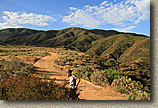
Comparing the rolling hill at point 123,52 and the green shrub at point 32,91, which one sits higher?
the rolling hill at point 123,52

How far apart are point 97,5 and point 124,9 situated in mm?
1107

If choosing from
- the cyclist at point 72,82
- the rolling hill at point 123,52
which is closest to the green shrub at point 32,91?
the cyclist at point 72,82

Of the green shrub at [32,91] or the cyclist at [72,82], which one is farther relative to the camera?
the green shrub at [32,91]

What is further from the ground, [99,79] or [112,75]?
[112,75]

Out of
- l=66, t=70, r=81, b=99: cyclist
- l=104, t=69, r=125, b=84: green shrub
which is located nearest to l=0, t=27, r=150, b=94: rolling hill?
l=104, t=69, r=125, b=84: green shrub

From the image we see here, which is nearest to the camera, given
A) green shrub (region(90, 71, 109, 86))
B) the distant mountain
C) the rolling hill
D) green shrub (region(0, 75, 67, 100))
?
green shrub (region(0, 75, 67, 100))

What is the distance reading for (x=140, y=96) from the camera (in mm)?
4367

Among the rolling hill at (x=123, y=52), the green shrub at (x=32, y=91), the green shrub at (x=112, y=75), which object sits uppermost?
the rolling hill at (x=123, y=52)

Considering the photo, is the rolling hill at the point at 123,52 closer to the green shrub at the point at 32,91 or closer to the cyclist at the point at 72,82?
the cyclist at the point at 72,82

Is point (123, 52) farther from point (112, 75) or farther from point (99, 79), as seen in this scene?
point (99, 79)

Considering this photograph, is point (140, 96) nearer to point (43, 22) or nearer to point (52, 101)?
point (52, 101)

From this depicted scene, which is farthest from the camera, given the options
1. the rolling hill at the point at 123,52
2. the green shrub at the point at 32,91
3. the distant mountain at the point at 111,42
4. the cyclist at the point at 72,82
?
the distant mountain at the point at 111,42

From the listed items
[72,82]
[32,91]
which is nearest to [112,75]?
[72,82]

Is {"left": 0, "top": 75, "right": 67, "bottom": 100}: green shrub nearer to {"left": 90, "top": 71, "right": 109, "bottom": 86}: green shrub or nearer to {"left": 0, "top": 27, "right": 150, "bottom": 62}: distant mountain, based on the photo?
{"left": 90, "top": 71, "right": 109, "bottom": 86}: green shrub
